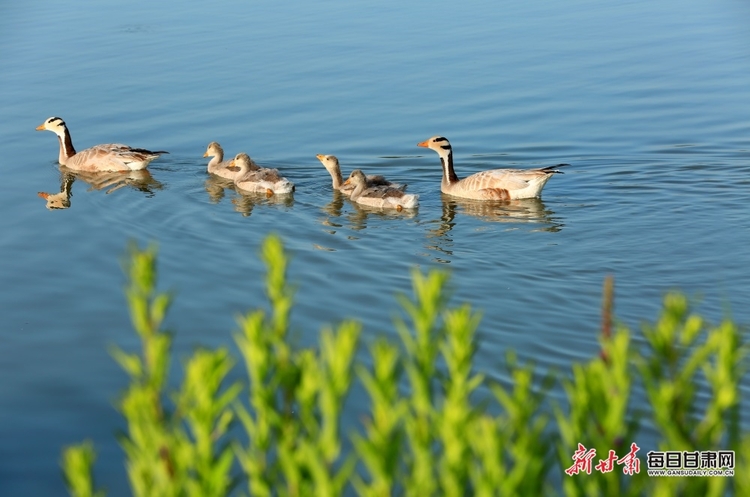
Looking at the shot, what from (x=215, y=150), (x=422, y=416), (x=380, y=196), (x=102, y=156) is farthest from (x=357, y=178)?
(x=422, y=416)

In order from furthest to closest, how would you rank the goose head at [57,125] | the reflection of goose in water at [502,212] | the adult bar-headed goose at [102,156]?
1. the goose head at [57,125]
2. the adult bar-headed goose at [102,156]
3. the reflection of goose in water at [502,212]

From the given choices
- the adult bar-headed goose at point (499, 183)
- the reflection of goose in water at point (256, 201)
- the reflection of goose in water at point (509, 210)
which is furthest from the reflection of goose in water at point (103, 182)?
the reflection of goose in water at point (509, 210)

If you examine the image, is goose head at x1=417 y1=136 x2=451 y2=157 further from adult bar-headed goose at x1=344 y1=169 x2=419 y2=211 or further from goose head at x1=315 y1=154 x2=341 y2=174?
goose head at x1=315 y1=154 x2=341 y2=174

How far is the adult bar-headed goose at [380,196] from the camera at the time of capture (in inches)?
578

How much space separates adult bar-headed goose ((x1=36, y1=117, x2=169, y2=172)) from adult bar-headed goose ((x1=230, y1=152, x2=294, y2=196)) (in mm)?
1624

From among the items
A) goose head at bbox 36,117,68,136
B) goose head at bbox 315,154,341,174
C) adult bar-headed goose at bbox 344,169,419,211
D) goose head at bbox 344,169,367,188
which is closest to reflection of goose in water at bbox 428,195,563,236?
adult bar-headed goose at bbox 344,169,419,211

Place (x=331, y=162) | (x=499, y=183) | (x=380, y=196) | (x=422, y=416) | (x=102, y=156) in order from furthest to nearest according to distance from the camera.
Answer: (x=102, y=156), (x=331, y=162), (x=499, y=183), (x=380, y=196), (x=422, y=416)

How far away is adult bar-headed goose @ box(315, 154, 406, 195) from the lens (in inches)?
603

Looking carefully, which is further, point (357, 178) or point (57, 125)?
point (57, 125)

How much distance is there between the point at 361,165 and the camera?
17.1 meters

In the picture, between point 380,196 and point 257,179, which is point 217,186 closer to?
point 257,179

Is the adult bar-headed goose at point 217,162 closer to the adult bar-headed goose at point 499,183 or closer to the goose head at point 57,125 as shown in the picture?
the goose head at point 57,125

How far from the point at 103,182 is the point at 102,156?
452 millimetres

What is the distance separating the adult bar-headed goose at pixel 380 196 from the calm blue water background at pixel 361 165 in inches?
10.3
